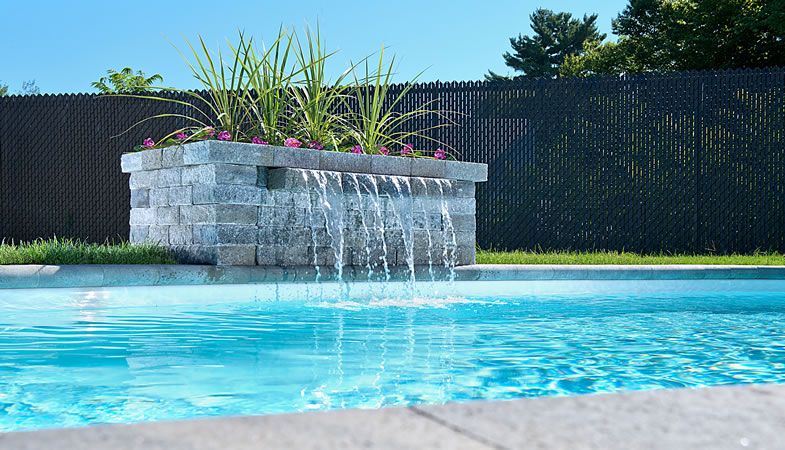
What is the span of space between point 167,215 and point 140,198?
0.53m

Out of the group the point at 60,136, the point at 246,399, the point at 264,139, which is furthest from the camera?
the point at 60,136

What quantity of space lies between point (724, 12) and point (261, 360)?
20.7 m

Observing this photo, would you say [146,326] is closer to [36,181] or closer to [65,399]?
[65,399]

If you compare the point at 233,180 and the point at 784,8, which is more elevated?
the point at 784,8

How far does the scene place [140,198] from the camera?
7141 mm

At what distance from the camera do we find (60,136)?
44.8ft

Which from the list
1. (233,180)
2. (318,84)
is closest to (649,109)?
(318,84)

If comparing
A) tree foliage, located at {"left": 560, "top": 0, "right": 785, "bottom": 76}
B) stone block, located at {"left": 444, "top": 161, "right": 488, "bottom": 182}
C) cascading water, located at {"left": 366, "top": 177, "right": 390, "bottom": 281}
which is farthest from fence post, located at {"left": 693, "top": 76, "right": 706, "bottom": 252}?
tree foliage, located at {"left": 560, "top": 0, "right": 785, "bottom": 76}

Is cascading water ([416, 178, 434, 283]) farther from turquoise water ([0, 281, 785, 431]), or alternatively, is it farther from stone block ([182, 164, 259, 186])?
stone block ([182, 164, 259, 186])

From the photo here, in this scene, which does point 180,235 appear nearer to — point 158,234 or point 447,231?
point 158,234

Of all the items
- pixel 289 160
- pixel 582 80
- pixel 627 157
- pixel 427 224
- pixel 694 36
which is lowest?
pixel 427 224

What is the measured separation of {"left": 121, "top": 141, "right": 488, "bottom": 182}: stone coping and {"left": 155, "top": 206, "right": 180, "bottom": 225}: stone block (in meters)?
0.33

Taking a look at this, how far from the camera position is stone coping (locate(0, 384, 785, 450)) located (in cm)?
139

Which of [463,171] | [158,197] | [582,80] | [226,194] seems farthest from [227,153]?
[582,80]
